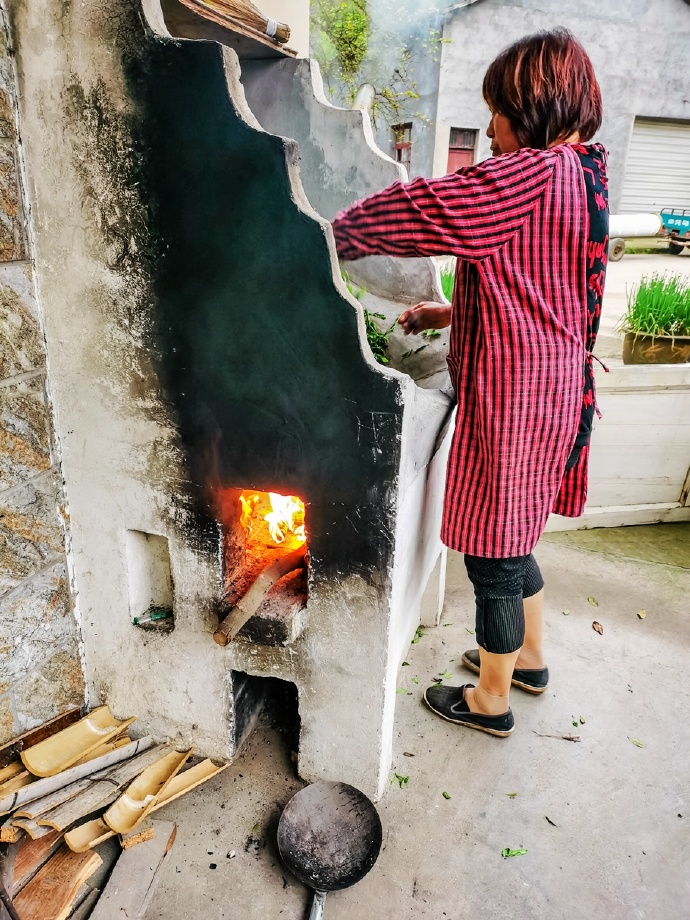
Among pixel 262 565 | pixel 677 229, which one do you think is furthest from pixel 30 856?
pixel 677 229

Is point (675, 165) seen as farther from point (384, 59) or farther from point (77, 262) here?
point (77, 262)

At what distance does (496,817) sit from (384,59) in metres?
10.6

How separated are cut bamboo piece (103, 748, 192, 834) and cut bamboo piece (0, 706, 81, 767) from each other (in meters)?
0.40

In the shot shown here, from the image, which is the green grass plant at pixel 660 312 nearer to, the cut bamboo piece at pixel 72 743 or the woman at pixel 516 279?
the woman at pixel 516 279

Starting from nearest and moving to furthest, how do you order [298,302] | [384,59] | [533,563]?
[298,302], [533,563], [384,59]

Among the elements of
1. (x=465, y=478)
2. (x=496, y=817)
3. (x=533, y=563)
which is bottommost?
(x=496, y=817)

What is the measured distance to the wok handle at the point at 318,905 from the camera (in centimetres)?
199

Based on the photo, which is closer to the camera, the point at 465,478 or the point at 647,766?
the point at 465,478

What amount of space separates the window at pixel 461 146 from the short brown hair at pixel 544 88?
10.2m

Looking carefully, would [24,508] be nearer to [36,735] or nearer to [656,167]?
[36,735]

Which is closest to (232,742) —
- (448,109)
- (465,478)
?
(465,478)

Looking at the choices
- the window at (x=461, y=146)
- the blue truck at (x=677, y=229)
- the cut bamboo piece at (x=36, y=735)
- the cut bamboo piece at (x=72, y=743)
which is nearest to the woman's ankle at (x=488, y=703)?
the cut bamboo piece at (x=72, y=743)

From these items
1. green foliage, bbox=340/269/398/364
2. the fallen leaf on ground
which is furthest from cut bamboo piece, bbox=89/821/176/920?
green foliage, bbox=340/269/398/364

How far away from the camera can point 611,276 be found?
10320 mm
